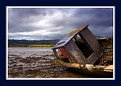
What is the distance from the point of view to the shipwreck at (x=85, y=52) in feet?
12.5

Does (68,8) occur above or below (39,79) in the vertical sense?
above

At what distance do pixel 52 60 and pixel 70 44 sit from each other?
30cm

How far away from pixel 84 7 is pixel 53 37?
0.53 m

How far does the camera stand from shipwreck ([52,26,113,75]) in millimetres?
3811

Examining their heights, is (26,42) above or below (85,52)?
above

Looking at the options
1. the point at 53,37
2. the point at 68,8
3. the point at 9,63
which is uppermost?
the point at 68,8

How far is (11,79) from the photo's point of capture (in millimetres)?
3816

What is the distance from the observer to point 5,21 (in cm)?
382

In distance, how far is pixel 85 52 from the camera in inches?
154

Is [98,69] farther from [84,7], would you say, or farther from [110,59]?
[84,7]
